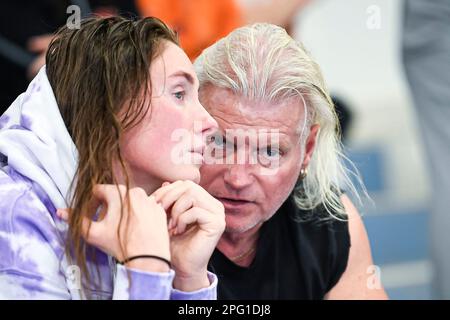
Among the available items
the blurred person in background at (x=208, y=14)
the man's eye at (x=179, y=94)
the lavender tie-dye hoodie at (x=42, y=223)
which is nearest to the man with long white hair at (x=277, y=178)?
the man's eye at (x=179, y=94)

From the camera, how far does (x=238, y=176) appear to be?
160 cm

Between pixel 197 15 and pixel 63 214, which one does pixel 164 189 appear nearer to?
pixel 63 214

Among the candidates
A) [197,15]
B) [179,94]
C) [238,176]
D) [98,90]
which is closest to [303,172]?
[238,176]

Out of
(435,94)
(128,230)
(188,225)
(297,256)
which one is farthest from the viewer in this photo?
(435,94)

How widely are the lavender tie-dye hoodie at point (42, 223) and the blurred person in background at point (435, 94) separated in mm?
916

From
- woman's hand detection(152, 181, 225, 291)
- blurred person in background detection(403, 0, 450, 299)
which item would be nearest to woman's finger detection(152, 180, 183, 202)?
woman's hand detection(152, 181, 225, 291)

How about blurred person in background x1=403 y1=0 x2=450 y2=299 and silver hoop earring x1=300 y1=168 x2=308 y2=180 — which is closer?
silver hoop earring x1=300 y1=168 x2=308 y2=180

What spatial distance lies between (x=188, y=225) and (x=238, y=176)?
0.22 metres

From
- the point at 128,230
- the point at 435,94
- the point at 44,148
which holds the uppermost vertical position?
the point at 435,94

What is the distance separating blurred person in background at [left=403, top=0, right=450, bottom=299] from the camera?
2084mm

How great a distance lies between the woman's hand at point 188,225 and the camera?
137cm

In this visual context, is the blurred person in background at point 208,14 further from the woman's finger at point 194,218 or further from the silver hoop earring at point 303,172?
the woman's finger at point 194,218

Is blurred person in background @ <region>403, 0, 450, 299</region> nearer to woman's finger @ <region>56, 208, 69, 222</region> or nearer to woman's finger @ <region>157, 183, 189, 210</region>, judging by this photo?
woman's finger @ <region>157, 183, 189, 210</region>

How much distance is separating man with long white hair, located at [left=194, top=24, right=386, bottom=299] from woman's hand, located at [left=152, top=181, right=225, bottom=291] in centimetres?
21
